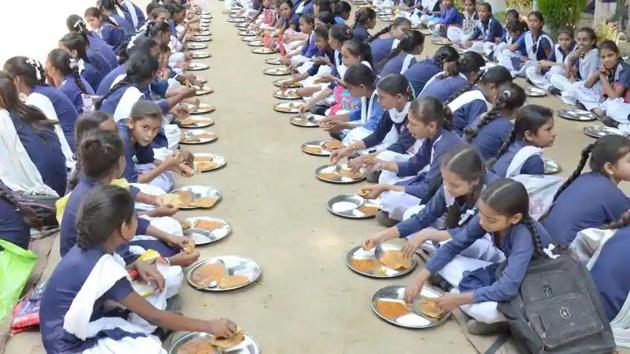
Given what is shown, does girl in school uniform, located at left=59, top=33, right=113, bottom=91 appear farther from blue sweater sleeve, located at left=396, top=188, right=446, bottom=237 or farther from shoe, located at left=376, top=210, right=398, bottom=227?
blue sweater sleeve, located at left=396, top=188, right=446, bottom=237

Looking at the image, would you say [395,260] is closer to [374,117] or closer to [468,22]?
[374,117]

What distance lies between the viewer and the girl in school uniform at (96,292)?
7.91ft

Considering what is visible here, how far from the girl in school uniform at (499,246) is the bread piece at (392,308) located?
0.09m

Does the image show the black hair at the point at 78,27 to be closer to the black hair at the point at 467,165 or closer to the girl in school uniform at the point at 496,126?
the girl in school uniform at the point at 496,126

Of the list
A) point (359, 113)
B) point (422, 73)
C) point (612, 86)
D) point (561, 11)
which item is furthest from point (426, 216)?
point (561, 11)

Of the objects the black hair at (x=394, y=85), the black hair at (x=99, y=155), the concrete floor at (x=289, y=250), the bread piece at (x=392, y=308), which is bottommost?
the concrete floor at (x=289, y=250)

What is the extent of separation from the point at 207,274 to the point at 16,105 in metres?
1.69

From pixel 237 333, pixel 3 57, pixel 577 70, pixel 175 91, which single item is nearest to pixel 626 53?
pixel 577 70

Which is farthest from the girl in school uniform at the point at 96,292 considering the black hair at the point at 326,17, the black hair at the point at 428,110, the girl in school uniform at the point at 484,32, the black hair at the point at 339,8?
the girl in school uniform at the point at 484,32

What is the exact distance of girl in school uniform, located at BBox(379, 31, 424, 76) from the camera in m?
5.87

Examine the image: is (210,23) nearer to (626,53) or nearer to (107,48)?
(107,48)

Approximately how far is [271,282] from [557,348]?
152cm

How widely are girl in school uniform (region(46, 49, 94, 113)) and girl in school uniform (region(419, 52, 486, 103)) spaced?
274cm

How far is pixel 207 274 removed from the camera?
3449mm
